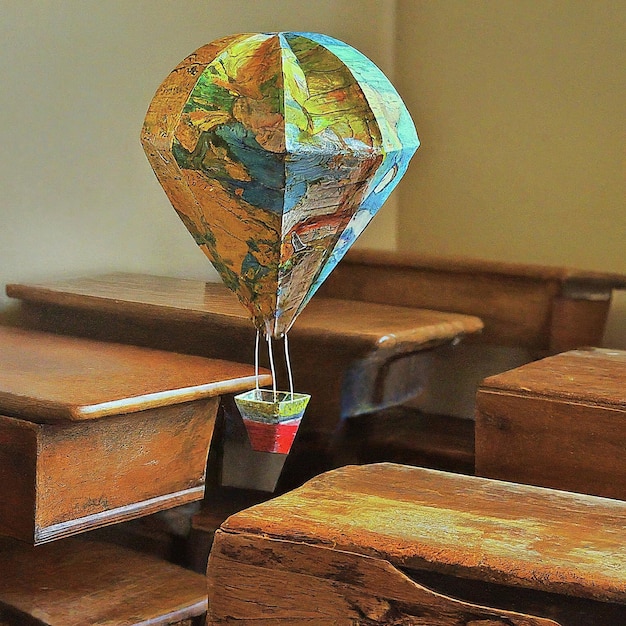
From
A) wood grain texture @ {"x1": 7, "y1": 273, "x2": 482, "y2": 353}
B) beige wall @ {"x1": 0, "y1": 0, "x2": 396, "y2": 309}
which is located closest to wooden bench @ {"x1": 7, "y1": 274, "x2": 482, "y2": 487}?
wood grain texture @ {"x1": 7, "y1": 273, "x2": 482, "y2": 353}

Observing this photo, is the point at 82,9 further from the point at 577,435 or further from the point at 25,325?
the point at 577,435

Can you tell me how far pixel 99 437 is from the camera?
1.25 metres

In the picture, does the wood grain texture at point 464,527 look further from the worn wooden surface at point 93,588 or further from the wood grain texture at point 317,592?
the worn wooden surface at point 93,588

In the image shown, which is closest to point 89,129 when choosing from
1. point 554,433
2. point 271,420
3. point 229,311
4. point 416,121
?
point 229,311

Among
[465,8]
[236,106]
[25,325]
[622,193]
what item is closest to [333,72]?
[236,106]

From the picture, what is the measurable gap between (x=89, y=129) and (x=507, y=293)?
90cm

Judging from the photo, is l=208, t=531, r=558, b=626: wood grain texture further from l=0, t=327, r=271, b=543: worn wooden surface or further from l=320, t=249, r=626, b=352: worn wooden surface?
l=320, t=249, r=626, b=352: worn wooden surface

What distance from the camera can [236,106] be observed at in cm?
99

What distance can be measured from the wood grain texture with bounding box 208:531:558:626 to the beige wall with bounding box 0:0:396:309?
1.08m

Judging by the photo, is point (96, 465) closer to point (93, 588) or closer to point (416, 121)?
point (93, 588)

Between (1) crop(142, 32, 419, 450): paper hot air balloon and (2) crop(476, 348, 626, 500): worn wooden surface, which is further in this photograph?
(2) crop(476, 348, 626, 500): worn wooden surface

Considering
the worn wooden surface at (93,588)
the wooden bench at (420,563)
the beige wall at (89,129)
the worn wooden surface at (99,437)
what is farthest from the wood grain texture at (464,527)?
the beige wall at (89,129)

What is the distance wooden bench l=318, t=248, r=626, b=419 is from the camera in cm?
197

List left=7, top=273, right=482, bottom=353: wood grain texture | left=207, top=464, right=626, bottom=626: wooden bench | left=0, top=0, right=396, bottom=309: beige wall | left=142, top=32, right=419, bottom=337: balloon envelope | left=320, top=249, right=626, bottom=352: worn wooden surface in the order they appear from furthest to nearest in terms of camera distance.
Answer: left=320, top=249, right=626, bottom=352: worn wooden surface, left=0, top=0, right=396, bottom=309: beige wall, left=7, top=273, right=482, bottom=353: wood grain texture, left=142, top=32, right=419, bottom=337: balloon envelope, left=207, top=464, right=626, bottom=626: wooden bench
